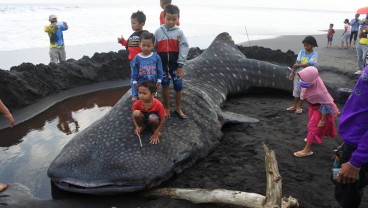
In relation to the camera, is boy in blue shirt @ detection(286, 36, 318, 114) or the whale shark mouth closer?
the whale shark mouth

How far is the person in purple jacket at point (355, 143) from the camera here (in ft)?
9.31

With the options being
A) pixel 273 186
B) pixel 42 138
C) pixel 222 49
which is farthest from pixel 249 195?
pixel 222 49

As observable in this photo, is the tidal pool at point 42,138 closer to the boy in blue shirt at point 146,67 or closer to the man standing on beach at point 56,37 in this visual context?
the boy in blue shirt at point 146,67

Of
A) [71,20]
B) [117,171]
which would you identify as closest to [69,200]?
[117,171]

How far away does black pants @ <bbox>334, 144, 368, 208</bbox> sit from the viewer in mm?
3086

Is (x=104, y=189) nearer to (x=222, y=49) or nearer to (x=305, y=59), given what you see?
(x=305, y=59)

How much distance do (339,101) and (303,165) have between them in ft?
12.3

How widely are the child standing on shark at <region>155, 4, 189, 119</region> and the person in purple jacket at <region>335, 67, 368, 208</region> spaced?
2674mm

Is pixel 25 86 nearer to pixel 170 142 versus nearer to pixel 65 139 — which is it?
pixel 65 139

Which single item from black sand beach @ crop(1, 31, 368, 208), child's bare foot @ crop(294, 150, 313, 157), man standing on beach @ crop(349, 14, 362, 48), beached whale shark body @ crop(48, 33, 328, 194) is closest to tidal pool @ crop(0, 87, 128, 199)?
beached whale shark body @ crop(48, 33, 328, 194)

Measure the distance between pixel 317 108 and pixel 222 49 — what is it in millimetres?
3845

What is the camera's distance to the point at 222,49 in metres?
8.68

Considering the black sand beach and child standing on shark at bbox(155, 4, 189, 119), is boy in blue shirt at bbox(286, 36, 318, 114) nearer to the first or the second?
the black sand beach

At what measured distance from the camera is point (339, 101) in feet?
26.7
